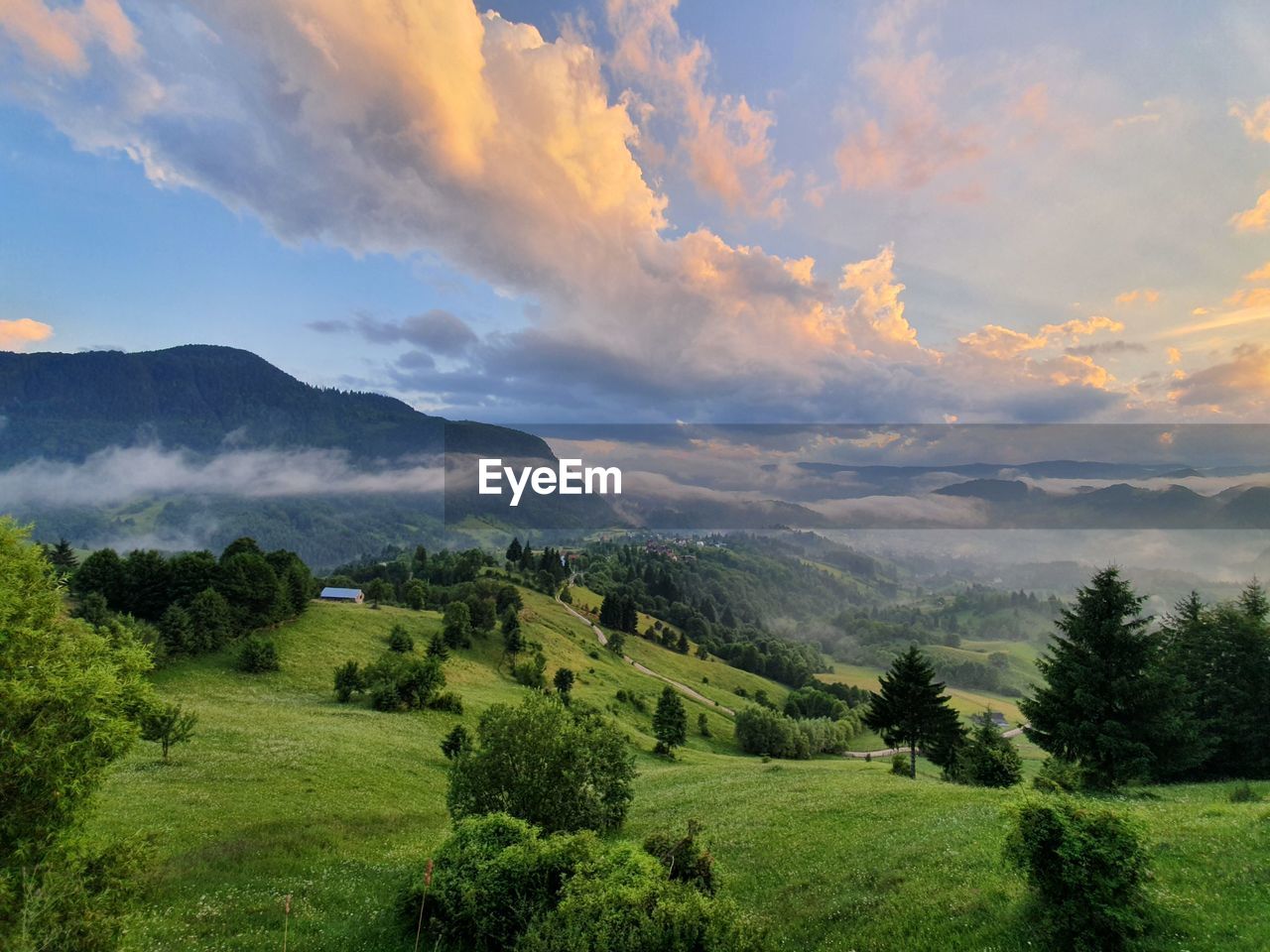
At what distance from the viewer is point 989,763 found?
147 feet

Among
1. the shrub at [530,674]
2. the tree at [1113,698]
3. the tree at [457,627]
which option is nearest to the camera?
the tree at [1113,698]

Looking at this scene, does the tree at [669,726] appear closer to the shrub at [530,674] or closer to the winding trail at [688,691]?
the shrub at [530,674]

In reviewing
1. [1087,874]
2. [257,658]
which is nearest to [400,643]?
[257,658]

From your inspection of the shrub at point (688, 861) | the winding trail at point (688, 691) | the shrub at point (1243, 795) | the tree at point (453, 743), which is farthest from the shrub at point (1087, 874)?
the winding trail at point (688, 691)

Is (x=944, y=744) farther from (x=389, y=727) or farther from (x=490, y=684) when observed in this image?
(x=490, y=684)

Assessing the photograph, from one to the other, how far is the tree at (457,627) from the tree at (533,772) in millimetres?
78979

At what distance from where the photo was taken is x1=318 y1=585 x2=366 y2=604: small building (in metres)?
122

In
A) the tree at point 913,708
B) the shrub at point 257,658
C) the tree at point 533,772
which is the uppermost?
the tree at point 533,772

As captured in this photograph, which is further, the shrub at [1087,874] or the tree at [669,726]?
the tree at [669,726]

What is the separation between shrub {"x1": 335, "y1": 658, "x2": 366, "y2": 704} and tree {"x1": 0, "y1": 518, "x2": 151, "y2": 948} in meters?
58.9

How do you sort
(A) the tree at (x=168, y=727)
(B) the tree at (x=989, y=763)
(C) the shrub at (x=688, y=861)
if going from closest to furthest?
1. (C) the shrub at (x=688, y=861)
2. (A) the tree at (x=168, y=727)
3. (B) the tree at (x=989, y=763)

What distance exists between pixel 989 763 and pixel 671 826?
104ft

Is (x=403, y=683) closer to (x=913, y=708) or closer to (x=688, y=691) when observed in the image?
(x=913, y=708)

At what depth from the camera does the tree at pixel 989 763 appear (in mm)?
44469
